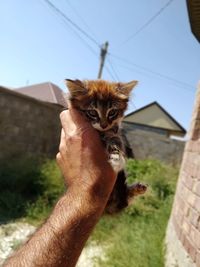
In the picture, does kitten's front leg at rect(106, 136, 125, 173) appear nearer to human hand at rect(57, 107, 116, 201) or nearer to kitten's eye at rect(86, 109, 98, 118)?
human hand at rect(57, 107, 116, 201)

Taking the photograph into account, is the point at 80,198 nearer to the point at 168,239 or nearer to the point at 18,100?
the point at 168,239

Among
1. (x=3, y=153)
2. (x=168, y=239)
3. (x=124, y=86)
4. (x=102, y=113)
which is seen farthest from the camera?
(x=3, y=153)

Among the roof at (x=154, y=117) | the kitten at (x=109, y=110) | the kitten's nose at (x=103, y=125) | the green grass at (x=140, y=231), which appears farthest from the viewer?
the roof at (x=154, y=117)

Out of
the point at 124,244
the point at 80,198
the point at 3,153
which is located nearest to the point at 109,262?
the point at 124,244

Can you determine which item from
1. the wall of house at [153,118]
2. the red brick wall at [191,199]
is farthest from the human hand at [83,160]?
the wall of house at [153,118]

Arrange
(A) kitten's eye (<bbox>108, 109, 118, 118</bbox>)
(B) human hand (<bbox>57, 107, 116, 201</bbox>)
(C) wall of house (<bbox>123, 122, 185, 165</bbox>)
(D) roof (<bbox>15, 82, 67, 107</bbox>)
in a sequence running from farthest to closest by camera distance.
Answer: (C) wall of house (<bbox>123, 122, 185, 165</bbox>) → (D) roof (<bbox>15, 82, 67, 107</bbox>) → (A) kitten's eye (<bbox>108, 109, 118, 118</bbox>) → (B) human hand (<bbox>57, 107, 116, 201</bbox>)

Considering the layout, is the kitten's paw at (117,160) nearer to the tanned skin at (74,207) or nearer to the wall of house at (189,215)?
the tanned skin at (74,207)

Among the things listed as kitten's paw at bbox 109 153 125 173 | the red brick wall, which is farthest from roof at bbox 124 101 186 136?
kitten's paw at bbox 109 153 125 173
